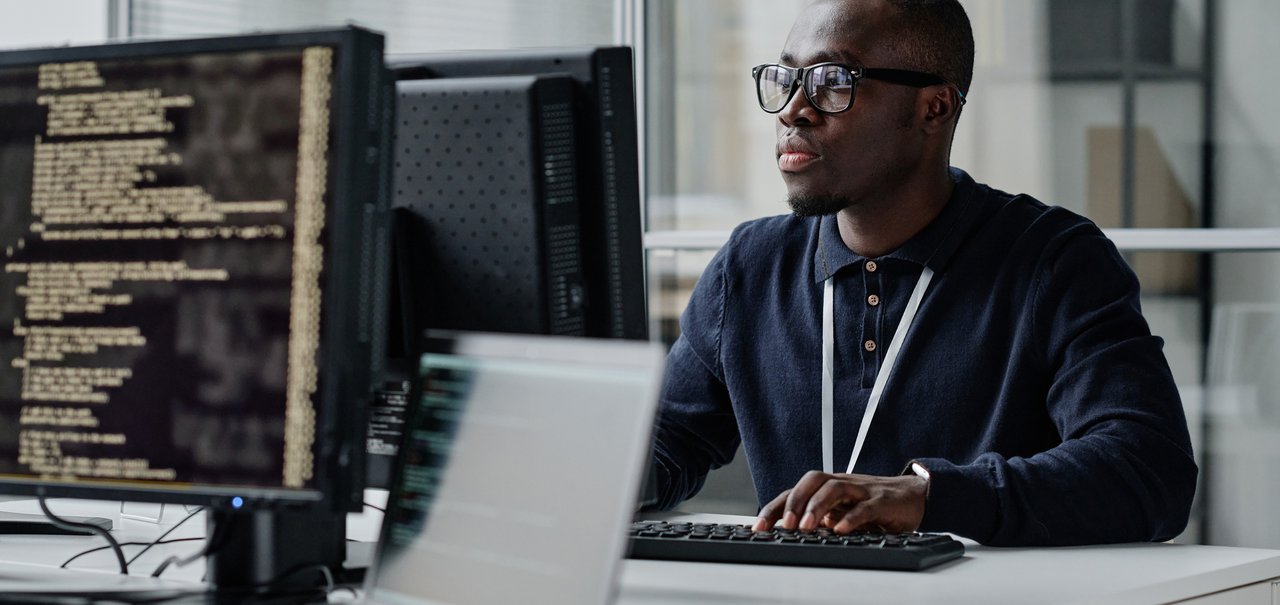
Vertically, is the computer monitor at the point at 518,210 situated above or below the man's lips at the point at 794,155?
below

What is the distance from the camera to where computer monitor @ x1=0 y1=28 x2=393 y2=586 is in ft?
3.15

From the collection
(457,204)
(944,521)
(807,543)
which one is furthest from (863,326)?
(457,204)

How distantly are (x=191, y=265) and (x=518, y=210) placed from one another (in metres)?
0.28

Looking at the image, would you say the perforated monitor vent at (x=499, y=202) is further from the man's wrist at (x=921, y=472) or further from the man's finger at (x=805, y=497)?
the man's wrist at (x=921, y=472)

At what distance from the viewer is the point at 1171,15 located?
10.0 ft

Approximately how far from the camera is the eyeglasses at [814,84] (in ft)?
6.35

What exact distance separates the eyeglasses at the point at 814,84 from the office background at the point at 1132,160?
1.35 metres

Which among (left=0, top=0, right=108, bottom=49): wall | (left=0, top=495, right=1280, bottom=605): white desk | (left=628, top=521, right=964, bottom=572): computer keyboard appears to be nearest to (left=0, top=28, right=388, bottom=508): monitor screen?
(left=0, top=495, right=1280, bottom=605): white desk

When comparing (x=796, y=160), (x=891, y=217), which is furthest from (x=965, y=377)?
(x=796, y=160)

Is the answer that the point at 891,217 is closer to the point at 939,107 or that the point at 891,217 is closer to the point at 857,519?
the point at 939,107

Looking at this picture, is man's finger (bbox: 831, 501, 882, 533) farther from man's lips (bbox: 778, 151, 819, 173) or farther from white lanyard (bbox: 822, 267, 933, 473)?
man's lips (bbox: 778, 151, 819, 173)

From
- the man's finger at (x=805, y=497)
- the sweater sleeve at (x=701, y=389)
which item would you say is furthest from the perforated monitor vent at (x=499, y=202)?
the sweater sleeve at (x=701, y=389)

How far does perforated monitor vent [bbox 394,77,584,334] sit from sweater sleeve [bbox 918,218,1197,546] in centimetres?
45

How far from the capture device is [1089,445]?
152 centimetres
